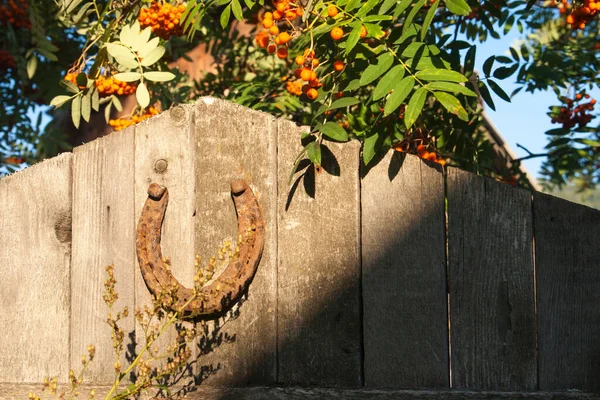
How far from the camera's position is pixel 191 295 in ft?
6.01

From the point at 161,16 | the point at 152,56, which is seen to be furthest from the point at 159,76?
the point at 161,16

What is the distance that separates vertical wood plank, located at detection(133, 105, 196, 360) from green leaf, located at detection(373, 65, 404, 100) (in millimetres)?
465

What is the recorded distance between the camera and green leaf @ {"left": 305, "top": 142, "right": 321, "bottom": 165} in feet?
6.00

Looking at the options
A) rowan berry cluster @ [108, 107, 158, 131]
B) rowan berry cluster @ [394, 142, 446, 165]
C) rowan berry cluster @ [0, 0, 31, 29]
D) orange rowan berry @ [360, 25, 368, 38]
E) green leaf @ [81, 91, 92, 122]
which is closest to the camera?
orange rowan berry @ [360, 25, 368, 38]

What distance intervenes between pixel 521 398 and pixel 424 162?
613 millimetres

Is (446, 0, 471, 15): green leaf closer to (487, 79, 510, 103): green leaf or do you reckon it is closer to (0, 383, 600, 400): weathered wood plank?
(487, 79, 510, 103): green leaf

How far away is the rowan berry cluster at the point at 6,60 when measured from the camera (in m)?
3.87

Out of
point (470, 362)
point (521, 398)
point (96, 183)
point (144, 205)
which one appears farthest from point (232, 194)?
point (521, 398)

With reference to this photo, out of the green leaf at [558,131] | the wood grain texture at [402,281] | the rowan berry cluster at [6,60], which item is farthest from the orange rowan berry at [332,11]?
the rowan berry cluster at [6,60]

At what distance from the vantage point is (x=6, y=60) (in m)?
3.90

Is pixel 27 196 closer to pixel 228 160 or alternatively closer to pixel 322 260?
pixel 228 160

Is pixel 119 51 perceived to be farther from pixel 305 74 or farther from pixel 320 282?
pixel 320 282

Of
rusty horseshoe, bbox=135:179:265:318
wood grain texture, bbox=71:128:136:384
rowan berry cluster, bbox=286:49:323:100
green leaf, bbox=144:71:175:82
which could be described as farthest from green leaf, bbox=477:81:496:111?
wood grain texture, bbox=71:128:136:384

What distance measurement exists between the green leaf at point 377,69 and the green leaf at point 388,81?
2 centimetres
